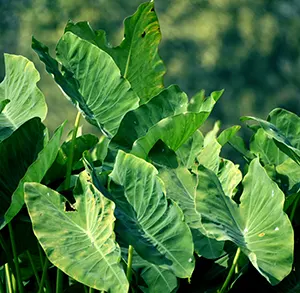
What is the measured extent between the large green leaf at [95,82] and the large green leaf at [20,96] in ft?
0.14

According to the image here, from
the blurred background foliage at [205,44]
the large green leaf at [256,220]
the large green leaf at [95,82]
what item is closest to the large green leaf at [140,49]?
the large green leaf at [95,82]

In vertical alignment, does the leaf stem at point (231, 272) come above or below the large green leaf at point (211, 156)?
below

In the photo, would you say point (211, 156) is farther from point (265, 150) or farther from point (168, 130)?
point (265, 150)

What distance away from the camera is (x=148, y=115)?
111cm

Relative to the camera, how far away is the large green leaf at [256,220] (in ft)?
3.03

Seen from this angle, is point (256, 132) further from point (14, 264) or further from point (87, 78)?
point (14, 264)

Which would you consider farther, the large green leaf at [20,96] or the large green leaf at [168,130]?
the large green leaf at [20,96]

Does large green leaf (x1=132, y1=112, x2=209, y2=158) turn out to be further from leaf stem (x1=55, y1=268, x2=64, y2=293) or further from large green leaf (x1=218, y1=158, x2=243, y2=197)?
leaf stem (x1=55, y1=268, x2=64, y2=293)

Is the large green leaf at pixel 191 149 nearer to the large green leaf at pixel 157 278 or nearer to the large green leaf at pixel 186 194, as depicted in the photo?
the large green leaf at pixel 186 194

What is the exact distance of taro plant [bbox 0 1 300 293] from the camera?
926 millimetres

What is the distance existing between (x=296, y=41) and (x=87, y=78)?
358 centimetres

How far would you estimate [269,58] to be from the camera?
453 centimetres

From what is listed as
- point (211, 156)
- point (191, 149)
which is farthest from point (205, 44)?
point (211, 156)

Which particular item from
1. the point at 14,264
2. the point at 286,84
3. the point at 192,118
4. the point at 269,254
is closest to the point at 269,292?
the point at 269,254
